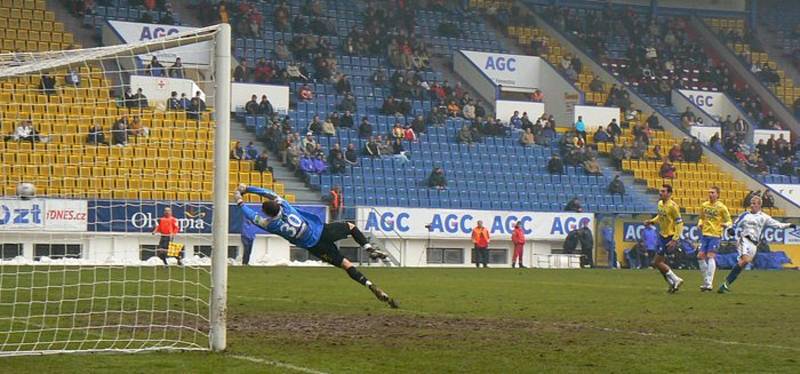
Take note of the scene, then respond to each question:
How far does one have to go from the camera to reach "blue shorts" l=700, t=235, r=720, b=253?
940 inches

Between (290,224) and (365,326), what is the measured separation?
2.70 m

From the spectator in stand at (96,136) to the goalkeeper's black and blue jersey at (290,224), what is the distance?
289 centimetres

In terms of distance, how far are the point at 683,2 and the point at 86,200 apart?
132 feet

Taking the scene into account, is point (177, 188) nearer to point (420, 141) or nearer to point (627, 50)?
point (420, 141)

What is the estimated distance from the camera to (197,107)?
1775 centimetres

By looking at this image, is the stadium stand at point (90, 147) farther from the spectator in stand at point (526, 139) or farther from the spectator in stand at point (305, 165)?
the spectator in stand at point (526, 139)

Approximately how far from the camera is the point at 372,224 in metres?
37.8

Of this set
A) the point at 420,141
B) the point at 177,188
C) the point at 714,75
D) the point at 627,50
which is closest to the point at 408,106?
the point at 420,141

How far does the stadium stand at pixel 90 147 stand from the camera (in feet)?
61.6

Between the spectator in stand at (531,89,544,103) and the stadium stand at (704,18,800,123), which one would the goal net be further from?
the stadium stand at (704,18,800,123)

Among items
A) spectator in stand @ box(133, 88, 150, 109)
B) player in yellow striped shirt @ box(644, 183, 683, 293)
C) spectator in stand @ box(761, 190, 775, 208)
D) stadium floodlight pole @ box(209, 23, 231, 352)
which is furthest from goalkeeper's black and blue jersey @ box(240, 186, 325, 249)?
spectator in stand @ box(761, 190, 775, 208)

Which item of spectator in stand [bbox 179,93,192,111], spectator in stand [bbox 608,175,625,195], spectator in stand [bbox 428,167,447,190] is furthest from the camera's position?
spectator in stand [bbox 608,175,625,195]

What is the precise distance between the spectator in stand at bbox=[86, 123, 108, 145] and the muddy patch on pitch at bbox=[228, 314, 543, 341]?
4.42m

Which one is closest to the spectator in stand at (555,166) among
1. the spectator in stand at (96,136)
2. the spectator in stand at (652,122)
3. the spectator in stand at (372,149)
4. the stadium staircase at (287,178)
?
the spectator in stand at (652,122)
